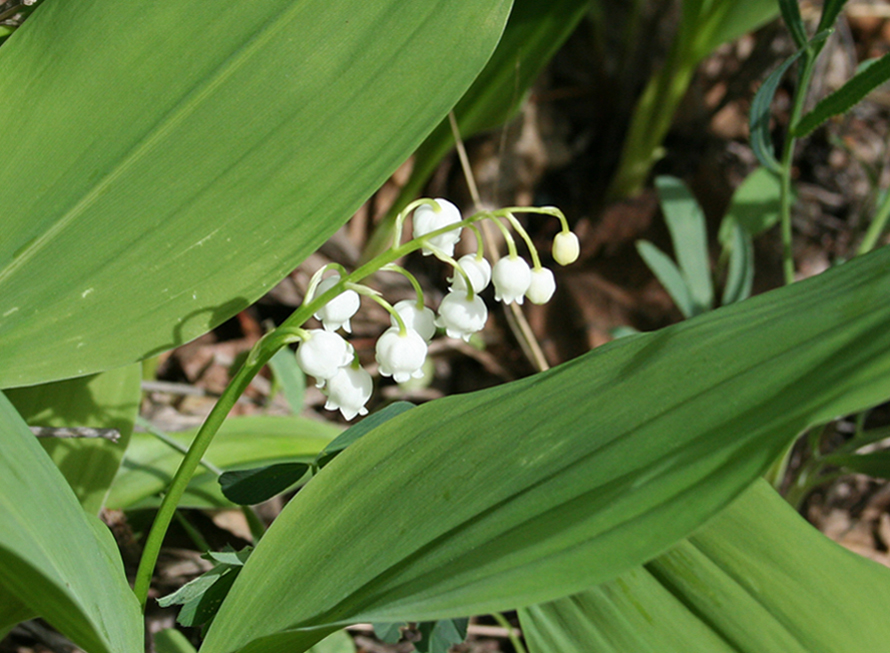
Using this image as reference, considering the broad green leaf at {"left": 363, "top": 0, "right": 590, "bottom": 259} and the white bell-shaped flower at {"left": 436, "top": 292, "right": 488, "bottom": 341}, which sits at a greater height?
the broad green leaf at {"left": 363, "top": 0, "right": 590, "bottom": 259}

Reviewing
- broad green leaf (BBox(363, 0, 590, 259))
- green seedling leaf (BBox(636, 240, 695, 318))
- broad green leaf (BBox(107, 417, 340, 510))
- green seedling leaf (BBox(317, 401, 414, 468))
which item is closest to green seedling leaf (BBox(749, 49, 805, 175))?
green seedling leaf (BBox(636, 240, 695, 318))

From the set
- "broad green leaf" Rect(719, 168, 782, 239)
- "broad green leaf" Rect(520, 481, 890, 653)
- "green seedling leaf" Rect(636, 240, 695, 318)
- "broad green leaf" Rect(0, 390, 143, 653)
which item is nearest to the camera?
"broad green leaf" Rect(0, 390, 143, 653)

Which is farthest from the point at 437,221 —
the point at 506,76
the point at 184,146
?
the point at 506,76

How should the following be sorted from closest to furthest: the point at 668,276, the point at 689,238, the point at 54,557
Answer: the point at 54,557 < the point at 668,276 < the point at 689,238

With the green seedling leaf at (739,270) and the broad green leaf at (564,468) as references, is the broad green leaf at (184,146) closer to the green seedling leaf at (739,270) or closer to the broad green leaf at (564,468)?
the broad green leaf at (564,468)

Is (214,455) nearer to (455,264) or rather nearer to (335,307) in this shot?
(335,307)

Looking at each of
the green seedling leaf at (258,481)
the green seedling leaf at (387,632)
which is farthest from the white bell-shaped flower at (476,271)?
the green seedling leaf at (387,632)

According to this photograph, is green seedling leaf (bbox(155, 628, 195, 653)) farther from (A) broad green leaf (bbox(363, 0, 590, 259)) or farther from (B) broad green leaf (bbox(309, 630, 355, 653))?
(A) broad green leaf (bbox(363, 0, 590, 259))
